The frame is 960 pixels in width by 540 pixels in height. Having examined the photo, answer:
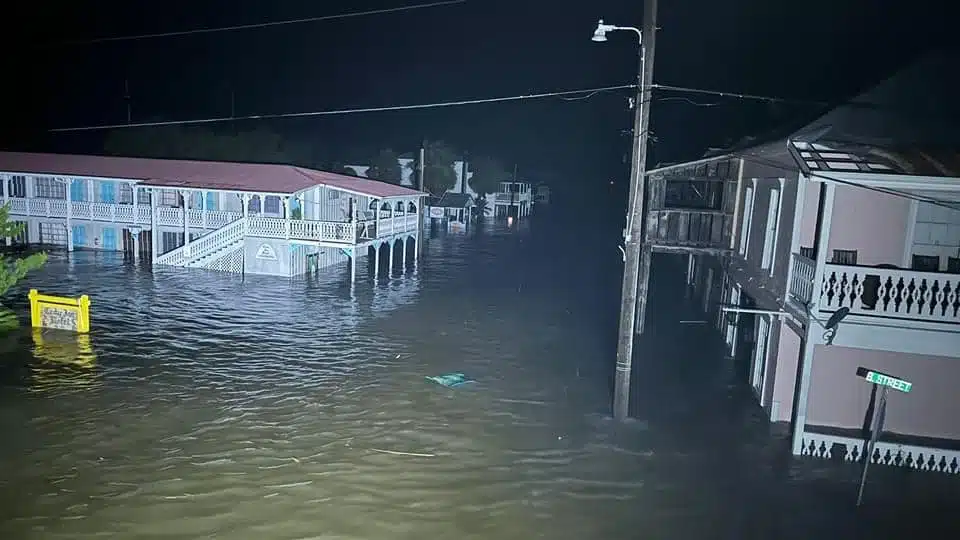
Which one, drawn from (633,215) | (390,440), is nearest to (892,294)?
(633,215)

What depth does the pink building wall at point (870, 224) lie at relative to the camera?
583 inches

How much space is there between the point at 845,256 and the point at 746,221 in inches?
249

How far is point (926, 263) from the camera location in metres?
14.9

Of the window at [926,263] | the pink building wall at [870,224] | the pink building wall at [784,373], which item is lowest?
the pink building wall at [784,373]

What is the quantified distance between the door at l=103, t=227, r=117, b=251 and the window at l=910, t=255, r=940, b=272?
39.6 m

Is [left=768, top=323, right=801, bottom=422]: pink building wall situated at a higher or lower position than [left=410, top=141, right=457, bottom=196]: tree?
lower

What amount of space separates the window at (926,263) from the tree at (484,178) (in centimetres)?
6443

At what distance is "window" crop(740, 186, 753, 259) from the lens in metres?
21.0

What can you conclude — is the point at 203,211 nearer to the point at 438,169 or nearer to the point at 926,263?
the point at 926,263

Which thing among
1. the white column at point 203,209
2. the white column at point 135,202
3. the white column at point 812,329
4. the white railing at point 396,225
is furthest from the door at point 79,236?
the white column at point 812,329

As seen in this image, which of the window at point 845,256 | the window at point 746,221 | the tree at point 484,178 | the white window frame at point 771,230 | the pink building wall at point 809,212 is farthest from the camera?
the tree at point 484,178

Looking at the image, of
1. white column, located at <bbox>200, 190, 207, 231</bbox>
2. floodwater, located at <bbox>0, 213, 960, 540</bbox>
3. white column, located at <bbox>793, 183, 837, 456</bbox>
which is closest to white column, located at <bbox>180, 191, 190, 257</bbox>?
white column, located at <bbox>200, 190, 207, 231</bbox>

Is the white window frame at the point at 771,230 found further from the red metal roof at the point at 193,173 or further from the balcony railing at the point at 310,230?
the red metal roof at the point at 193,173

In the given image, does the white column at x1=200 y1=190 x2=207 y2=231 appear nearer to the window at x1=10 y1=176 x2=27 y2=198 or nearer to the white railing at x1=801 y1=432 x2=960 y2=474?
the window at x1=10 y1=176 x2=27 y2=198
